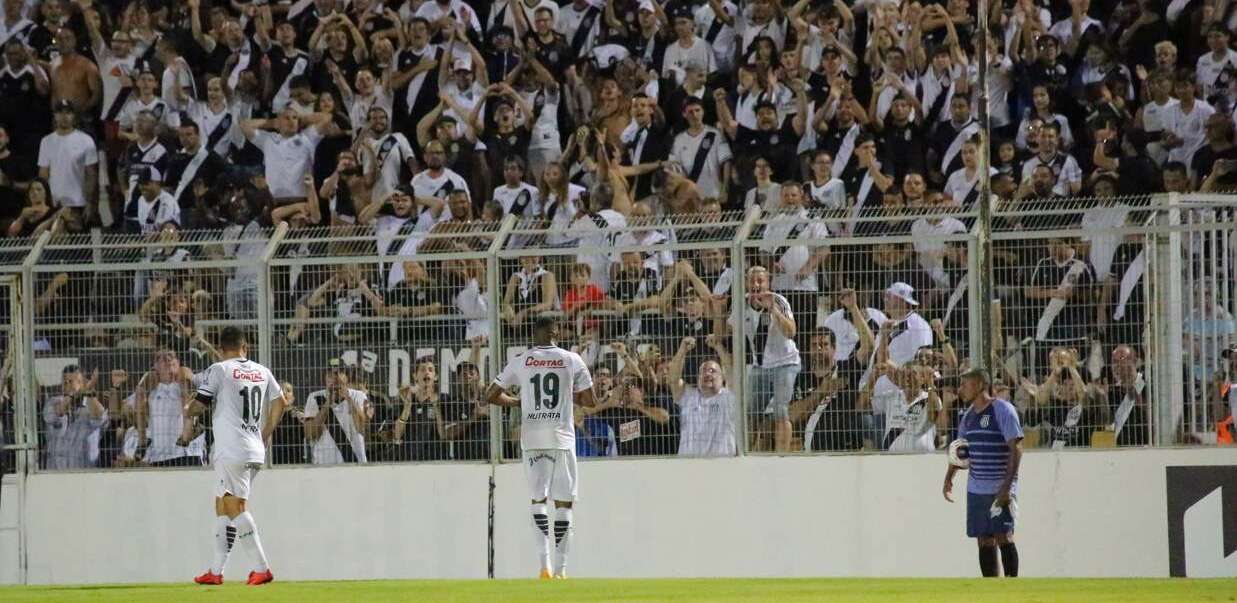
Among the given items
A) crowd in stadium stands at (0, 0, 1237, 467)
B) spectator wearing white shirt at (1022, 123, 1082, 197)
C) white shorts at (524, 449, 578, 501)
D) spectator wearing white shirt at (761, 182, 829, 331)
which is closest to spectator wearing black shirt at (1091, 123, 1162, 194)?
Answer: crowd in stadium stands at (0, 0, 1237, 467)

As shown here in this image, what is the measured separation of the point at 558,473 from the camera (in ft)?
46.5

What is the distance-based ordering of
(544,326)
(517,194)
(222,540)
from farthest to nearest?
(517,194), (544,326), (222,540)

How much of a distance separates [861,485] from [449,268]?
364 centimetres

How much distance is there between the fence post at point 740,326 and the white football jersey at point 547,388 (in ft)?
4.64

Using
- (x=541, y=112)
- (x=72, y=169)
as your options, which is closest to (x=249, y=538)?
(x=541, y=112)

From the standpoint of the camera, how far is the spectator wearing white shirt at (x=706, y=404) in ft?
49.1

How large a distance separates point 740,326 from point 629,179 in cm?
422

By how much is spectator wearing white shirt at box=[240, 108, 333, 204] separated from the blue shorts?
8833mm

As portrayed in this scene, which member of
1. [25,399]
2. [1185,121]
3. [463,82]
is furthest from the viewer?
[463,82]

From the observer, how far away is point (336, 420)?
15875 mm

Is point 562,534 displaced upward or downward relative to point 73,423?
downward

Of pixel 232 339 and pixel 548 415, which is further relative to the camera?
pixel 548 415

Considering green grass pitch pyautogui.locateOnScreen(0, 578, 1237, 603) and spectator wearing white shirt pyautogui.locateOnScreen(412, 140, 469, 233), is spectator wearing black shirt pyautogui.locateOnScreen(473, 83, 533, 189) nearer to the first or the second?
spectator wearing white shirt pyautogui.locateOnScreen(412, 140, 469, 233)

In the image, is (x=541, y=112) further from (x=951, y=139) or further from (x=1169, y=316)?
(x=1169, y=316)
